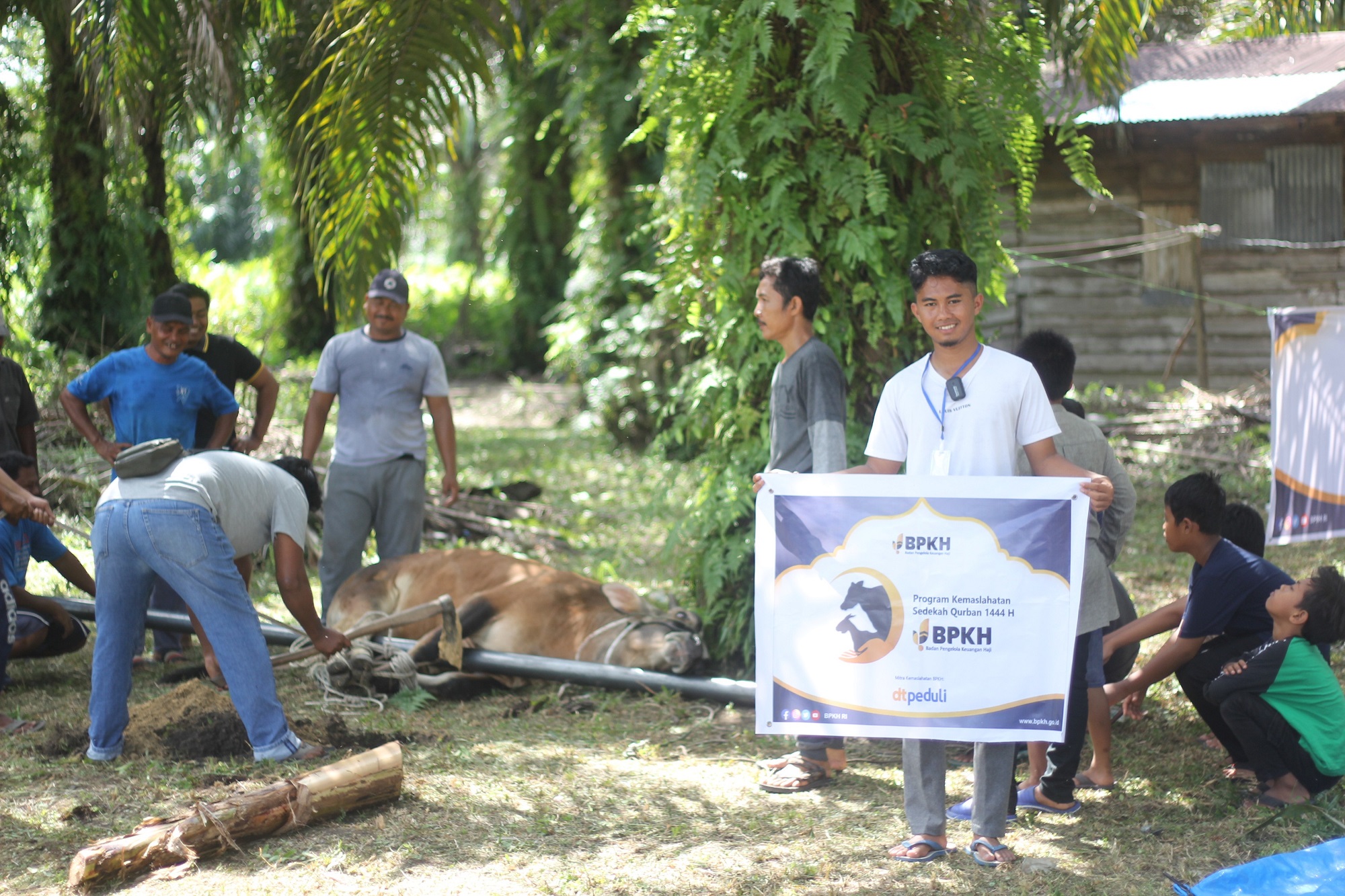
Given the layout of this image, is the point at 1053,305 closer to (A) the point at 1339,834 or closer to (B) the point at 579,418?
(B) the point at 579,418

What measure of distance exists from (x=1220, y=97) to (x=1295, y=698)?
11.1 m

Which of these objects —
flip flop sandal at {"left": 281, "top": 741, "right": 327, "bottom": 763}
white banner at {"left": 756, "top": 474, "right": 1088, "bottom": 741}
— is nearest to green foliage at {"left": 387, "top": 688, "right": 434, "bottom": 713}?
flip flop sandal at {"left": 281, "top": 741, "right": 327, "bottom": 763}

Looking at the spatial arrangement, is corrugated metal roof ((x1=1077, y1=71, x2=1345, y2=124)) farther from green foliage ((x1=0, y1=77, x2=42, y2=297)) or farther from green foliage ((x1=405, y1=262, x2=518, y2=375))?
green foliage ((x1=405, y1=262, x2=518, y2=375))

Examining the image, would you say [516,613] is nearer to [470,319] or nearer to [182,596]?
[182,596]

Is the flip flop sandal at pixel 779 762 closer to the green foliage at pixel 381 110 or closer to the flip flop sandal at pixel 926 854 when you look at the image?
the flip flop sandal at pixel 926 854

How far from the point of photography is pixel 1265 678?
4305 millimetres

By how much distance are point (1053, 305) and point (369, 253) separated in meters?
10.2

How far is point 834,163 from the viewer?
570cm

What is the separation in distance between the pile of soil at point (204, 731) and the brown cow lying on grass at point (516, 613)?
81 centimetres

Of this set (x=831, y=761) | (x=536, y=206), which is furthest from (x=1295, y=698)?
(x=536, y=206)

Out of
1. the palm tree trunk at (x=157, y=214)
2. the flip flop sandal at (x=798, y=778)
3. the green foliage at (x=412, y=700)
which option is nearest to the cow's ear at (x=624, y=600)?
the green foliage at (x=412, y=700)

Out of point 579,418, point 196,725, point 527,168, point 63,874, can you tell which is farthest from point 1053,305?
point 63,874

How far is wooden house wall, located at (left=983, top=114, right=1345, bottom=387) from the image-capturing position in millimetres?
13648

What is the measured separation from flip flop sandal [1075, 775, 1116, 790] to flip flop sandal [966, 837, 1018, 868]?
0.88 metres
